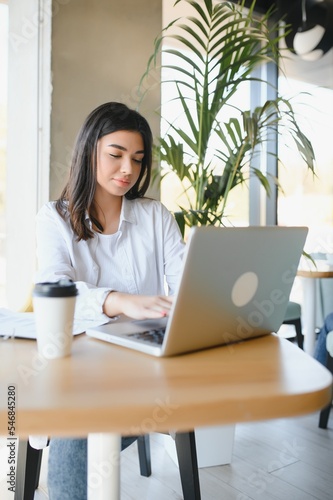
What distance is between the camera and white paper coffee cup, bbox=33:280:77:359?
79cm

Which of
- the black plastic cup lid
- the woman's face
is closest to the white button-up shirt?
the woman's face

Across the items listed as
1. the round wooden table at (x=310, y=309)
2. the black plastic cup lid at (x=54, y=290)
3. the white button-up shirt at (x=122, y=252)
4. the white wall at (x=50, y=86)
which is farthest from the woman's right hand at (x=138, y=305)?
the round wooden table at (x=310, y=309)

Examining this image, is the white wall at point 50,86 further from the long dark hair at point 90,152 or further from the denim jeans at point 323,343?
the denim jeans at point 323,343

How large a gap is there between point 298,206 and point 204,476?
10.3ft

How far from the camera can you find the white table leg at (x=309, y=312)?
9.83ft

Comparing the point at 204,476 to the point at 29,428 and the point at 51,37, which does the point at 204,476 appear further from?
the point at 51,37

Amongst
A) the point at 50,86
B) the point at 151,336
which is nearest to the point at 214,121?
the point at 50,86

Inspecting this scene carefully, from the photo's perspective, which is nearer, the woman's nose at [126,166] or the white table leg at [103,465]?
the white table leg at [103,465]

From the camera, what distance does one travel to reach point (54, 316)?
2.61 feet

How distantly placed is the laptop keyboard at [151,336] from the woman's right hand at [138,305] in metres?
0.04

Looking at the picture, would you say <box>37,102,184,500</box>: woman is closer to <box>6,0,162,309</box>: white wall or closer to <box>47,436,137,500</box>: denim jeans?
<box>47,436,137,500</box>: denim jeans

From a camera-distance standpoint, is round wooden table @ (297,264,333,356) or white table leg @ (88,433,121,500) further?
round wooden table @ (297,264,333,356)

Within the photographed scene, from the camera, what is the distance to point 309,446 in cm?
221

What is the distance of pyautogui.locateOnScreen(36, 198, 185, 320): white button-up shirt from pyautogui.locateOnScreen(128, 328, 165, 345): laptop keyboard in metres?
0.31
